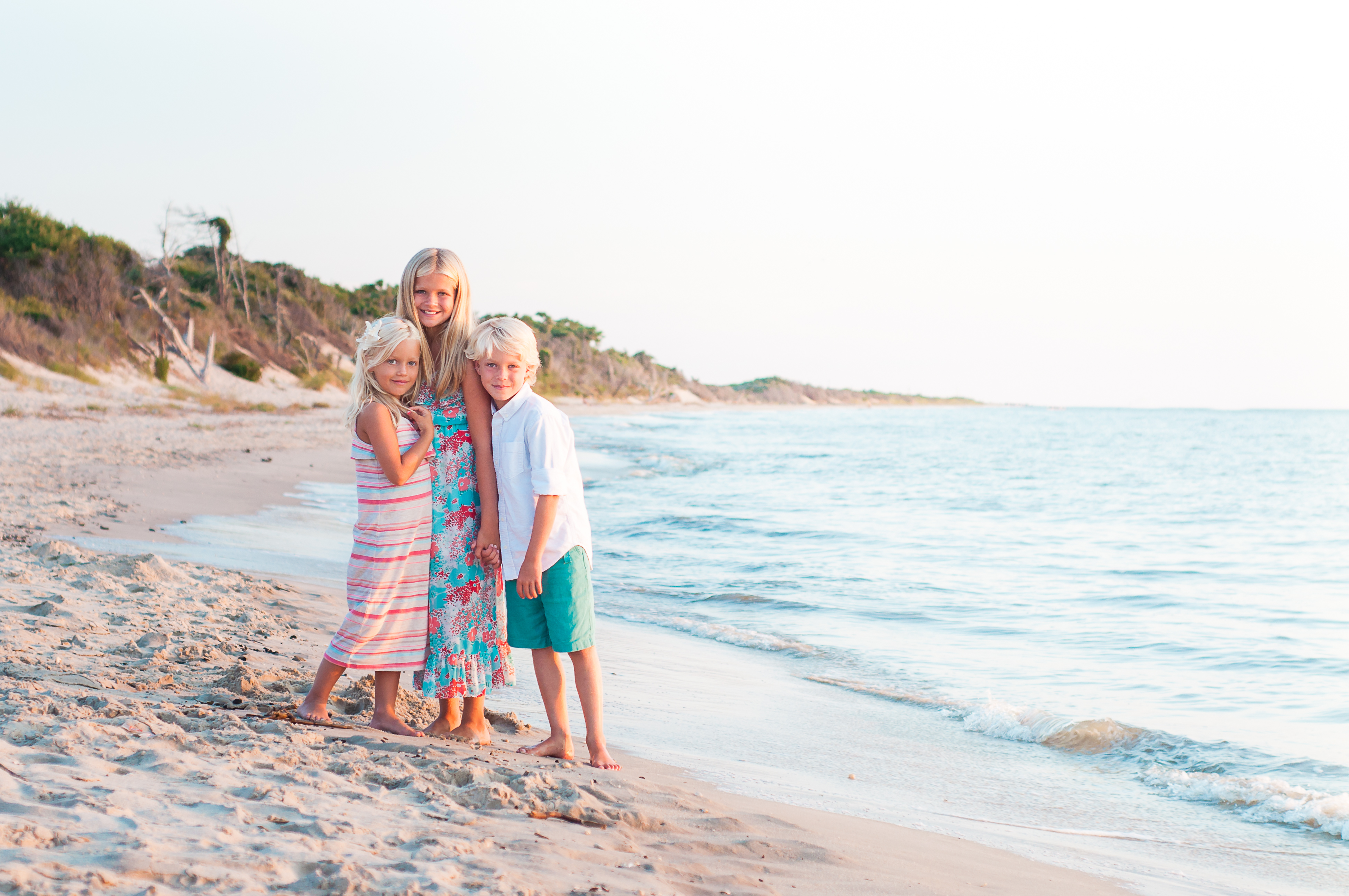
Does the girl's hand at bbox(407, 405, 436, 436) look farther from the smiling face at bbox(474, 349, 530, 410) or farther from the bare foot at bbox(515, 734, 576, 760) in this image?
the bare foot at bbox(515, 734, 576, 760)

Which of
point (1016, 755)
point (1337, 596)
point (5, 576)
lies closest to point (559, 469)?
point (1016, 755)

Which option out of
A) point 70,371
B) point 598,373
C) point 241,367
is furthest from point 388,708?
point 598,373

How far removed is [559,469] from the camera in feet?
9.81

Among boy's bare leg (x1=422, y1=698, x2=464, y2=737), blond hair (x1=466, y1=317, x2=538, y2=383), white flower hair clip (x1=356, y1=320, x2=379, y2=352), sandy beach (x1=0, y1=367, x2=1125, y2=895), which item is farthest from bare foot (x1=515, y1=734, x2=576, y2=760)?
white flower hair clip (x1=356, y1=320, x2=379, y2=352)

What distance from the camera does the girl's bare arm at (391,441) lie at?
9.76ft

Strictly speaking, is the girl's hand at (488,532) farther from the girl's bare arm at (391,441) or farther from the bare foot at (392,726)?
the bare foot at (392,726)

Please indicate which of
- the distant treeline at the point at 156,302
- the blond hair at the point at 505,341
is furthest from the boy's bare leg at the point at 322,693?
the distant treeline at the point at 156,302

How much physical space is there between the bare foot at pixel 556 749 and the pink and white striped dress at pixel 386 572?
491 mm

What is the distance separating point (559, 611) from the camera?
3.08 m

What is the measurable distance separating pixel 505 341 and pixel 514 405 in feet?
0.68

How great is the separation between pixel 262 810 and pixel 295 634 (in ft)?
7.97

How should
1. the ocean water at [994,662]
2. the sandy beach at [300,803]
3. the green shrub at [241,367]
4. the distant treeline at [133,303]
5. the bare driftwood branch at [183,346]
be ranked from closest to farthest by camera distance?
the sandy beach at [300,803]
the ocean water at [994,662]
the distant treeline at [133,303]
the bare driftwood branch at [183,346]
the green shrub at [241,367]

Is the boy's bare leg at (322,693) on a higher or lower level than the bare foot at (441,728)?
higher

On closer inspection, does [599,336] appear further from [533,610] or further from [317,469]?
[533,610]
